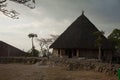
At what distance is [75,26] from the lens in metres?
39.0

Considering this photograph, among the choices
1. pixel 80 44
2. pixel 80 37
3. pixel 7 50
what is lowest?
pixel 7 50

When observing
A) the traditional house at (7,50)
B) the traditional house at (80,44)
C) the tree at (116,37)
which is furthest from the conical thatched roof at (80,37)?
the traditional house at (7,50)

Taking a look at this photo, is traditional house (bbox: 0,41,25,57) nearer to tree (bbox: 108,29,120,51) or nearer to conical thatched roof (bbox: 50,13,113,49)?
conical thatched roof (bbox: 50,13,113,49)

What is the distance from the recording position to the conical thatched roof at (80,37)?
3584cm

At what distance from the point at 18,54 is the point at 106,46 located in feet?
76.3

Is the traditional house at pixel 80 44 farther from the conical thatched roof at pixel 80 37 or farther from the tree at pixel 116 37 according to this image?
the tree at pixel 116 37

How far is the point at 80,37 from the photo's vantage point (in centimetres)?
3688

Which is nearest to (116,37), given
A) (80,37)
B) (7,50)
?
(80,37)

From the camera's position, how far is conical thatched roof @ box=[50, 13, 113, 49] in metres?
35.8

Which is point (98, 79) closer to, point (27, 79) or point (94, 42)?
point (27, 79)

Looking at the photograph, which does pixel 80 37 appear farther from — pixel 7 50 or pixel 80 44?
pixel 7 50

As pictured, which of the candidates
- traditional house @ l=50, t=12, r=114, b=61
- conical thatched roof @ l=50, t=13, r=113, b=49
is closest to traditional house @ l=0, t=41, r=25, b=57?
traditional house @ l=50, t=12, r=114, b=61

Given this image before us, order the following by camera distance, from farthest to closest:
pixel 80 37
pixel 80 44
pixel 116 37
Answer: pixel 116 37 → pixel 80 37 → pixel 80 44

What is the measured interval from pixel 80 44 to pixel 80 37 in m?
1.38
